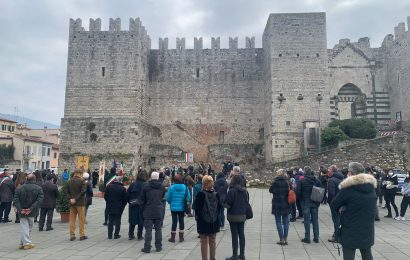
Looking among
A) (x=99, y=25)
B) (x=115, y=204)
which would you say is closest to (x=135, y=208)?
(x=115, y=204)

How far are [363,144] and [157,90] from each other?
61.3ft

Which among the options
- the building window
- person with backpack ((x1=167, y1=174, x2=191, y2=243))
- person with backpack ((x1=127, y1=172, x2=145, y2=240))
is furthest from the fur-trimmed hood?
the building window

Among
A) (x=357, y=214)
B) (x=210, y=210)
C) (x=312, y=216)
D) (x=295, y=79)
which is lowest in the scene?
(x=312, y=216)

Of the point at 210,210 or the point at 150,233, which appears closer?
the point at 210,210

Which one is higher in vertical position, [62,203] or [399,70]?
[399,70]

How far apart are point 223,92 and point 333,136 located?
38.3 feet

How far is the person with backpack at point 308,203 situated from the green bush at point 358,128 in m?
19.4

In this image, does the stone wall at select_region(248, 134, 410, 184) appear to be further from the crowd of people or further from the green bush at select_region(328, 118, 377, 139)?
the crowd of people

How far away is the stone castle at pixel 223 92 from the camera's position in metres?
27.2

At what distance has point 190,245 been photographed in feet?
24.4

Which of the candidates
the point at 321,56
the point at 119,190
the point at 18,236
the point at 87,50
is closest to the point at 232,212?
the point at 119,190

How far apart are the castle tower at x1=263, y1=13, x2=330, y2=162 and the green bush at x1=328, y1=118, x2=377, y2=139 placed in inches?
54.3

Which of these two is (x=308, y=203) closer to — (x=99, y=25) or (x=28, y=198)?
(x=28, y=198)

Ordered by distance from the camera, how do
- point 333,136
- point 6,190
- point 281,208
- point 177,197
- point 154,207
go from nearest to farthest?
point 154,207 → point 281,208 → point 177,197 → point 6,190 → point 333,136
